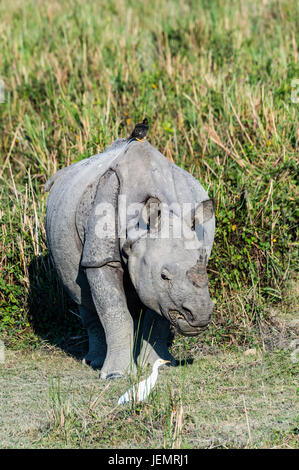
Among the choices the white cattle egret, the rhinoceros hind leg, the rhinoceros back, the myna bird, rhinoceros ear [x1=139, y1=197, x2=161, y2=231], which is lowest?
the rhinoceros hind leg

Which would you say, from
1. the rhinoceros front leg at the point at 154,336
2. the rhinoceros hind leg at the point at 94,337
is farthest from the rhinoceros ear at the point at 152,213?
the rhinoceros hind leg at the point at 94,337

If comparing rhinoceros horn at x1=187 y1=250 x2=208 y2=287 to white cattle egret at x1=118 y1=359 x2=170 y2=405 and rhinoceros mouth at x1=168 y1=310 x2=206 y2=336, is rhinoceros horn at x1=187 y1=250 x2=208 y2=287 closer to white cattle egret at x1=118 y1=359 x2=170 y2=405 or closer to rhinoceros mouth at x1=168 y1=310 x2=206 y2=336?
rhinoceros mouth at x1=168 y1=310 x2=206 y2=336

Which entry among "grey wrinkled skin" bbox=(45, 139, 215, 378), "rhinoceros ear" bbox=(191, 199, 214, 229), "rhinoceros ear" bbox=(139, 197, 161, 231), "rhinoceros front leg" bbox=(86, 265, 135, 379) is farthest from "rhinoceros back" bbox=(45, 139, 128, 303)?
"rhinoceros ear" bbox=(191, 199, 214, 229)

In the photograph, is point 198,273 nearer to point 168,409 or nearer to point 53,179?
point 168,409

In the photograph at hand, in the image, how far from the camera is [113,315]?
4805 mm

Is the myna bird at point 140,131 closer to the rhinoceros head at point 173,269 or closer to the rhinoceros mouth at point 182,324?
the rhinoceros head at point 173,269

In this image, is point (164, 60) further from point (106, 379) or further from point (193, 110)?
point (106, 379)

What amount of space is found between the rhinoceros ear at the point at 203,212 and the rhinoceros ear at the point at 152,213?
23 centimetres

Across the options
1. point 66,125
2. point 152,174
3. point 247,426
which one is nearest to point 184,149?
point 66,125

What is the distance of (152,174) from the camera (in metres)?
4.76

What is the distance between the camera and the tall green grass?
20.5 feet

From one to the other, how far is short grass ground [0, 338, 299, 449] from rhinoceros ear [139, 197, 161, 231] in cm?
90

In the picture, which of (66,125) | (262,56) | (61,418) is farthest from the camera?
(262,56)

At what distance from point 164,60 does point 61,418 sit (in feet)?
20.6
